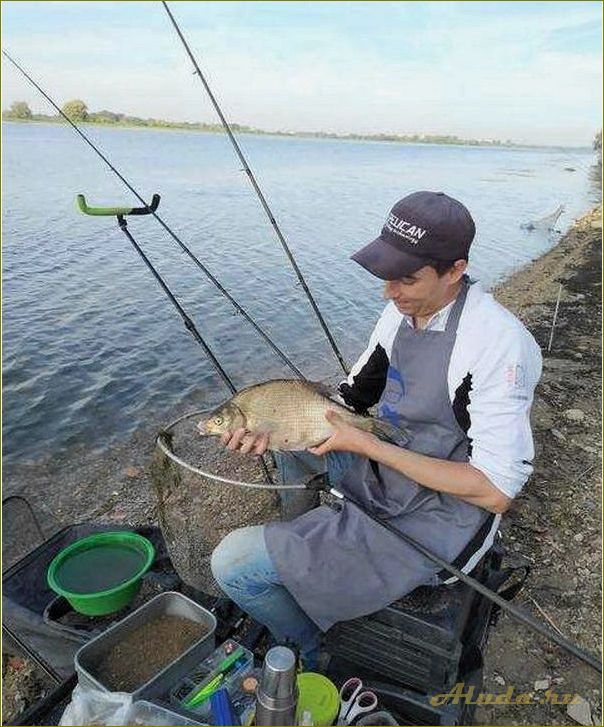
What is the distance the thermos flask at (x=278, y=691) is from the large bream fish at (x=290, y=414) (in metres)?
0.92

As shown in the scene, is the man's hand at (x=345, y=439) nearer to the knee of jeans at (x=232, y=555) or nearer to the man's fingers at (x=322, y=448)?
the man's fingers at (x=322, y=448)

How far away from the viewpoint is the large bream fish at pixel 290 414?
274 cm

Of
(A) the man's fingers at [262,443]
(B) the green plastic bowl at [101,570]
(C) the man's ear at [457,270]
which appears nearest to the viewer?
(C) the man's ear at [457,270]

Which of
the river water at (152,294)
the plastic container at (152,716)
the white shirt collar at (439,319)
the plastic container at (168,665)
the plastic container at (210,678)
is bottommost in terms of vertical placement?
the river water at (152,294)

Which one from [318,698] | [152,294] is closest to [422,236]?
[318,698]

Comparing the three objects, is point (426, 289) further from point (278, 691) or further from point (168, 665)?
point (168, 665)

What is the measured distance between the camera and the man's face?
2.60 metres

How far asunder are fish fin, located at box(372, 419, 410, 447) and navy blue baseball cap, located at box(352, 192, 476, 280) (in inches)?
25.4

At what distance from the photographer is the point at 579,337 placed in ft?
33.5

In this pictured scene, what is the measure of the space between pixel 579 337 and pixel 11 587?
9.47m

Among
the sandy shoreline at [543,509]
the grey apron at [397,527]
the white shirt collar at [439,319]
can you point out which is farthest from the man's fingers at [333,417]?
the sandy shoreline at [543,509]

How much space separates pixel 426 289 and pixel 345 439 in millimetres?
745

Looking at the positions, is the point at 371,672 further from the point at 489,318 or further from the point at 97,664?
the point at 489,318

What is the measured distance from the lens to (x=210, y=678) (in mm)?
2711
